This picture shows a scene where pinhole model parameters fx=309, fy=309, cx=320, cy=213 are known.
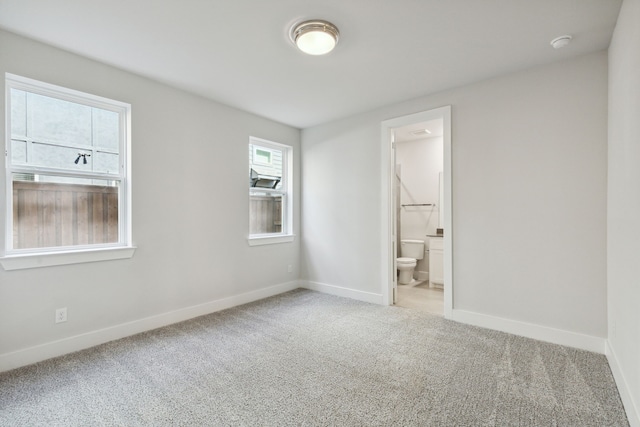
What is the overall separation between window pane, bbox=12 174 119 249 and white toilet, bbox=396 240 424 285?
3.98m

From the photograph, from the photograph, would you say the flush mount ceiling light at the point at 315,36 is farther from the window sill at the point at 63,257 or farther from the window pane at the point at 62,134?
the window sill at the point at 63,257

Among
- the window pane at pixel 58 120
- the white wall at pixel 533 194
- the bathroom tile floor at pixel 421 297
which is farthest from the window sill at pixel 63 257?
the white wall at pixel 533 194

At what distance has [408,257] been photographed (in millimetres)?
5477

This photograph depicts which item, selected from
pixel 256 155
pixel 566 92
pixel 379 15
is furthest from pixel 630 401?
pixel 256 155

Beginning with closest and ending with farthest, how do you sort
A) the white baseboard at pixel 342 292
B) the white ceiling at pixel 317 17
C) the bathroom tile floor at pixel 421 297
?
the white ceiling at pixel 317 17, the bathroom tile floor at pixel 421 297, the white baseboard at pixel 342 292

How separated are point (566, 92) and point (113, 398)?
4187mm

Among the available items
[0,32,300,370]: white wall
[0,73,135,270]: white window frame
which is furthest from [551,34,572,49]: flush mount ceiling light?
[0,73,135,270]: white window frame

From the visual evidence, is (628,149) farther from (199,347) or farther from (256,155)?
(256,155)

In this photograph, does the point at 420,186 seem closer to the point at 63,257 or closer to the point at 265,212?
the point at 265,212

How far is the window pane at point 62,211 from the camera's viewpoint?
2.46 metres

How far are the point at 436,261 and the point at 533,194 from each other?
224 centimetres

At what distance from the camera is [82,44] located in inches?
97.0

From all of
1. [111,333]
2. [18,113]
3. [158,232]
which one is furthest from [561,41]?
[111,333]

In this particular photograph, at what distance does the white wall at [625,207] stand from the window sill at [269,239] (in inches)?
139
